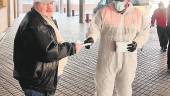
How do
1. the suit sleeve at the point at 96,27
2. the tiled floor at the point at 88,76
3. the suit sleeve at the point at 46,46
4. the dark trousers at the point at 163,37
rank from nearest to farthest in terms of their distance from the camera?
1. the suit sleeve at the point at 46,46
2. the suit sleeve at the point at 96,27
3. the tiled floor at the point at 88,76
4. the dark trousers at the point at 163,37

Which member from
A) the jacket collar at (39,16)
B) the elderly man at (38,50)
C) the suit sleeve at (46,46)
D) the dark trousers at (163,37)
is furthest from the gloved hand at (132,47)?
the dark trousers at (163,37)

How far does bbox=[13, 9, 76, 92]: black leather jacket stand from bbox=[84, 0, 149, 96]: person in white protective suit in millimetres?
969

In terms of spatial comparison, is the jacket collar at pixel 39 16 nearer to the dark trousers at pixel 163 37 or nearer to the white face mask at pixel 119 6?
the white face mask at pixel 119 6

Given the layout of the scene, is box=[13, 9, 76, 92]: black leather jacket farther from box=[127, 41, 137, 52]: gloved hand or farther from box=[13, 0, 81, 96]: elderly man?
box=[127, 41, 137, 52]: gloved hand

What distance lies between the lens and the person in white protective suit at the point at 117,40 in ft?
13.3

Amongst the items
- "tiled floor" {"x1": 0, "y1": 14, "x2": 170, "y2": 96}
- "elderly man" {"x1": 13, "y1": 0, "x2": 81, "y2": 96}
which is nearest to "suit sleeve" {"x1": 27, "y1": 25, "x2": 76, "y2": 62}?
"elderly man" {"x1": 13, "y1": 0, "x2": 81, "y2": 96}

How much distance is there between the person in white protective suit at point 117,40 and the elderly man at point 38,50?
950 millimetres

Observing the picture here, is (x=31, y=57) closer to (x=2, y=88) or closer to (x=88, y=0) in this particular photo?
(x=2, y=88)

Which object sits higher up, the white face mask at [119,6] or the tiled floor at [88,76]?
the white face mask at [119,6]

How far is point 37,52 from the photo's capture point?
2.99 m

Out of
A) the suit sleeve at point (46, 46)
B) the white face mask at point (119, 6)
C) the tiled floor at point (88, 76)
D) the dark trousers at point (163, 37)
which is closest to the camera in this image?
the suit sleeve at point (46, 46)

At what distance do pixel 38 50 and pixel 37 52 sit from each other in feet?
0.08

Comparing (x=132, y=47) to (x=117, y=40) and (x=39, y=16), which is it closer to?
(x=117, y=40)

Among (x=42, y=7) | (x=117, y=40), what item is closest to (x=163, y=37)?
(x=117, y=40)
